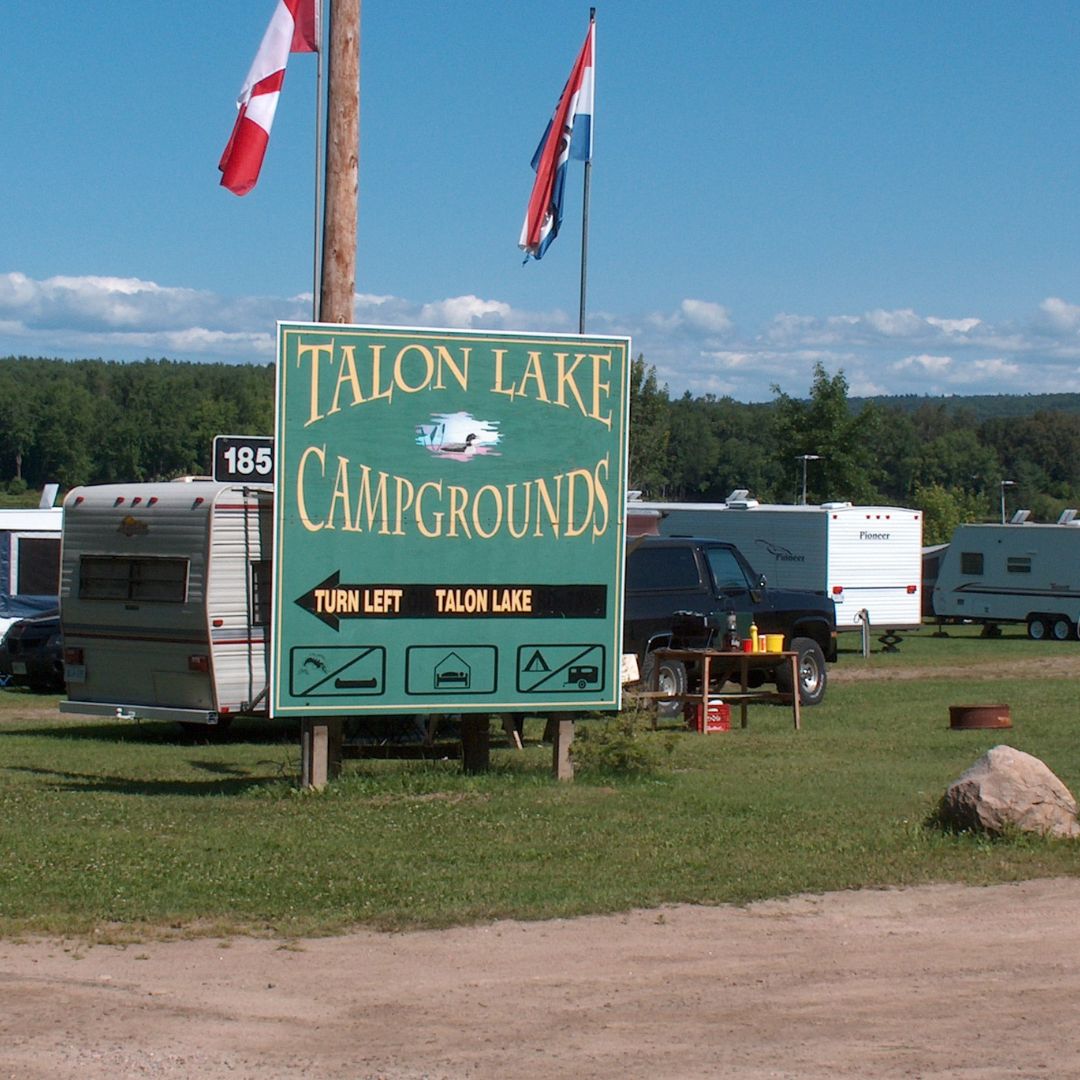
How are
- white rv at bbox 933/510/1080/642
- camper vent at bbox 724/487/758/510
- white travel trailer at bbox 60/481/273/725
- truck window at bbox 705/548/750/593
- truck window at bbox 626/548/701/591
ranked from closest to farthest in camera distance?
white travel trailer at bbox 60/481/273/725, truck window at bbox 626/548/701/591, truck window at bbox 705/548/750/593, camper vent at bbox 724/487/758/510, white rv at bbox 933/510/1080/642

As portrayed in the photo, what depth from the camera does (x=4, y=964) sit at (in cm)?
663

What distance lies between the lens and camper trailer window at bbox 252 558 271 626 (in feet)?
46.8

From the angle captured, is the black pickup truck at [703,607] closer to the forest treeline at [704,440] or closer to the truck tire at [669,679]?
the truck tire at [669,679]

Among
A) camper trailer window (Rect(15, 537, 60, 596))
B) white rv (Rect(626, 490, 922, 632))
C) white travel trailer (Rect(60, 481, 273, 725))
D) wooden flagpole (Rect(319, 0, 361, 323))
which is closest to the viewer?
wooden flagpole (Rect(319, 0, 361, 323))

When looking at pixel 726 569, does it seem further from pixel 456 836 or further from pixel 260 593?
pixel 456 836

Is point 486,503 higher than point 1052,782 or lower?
higher

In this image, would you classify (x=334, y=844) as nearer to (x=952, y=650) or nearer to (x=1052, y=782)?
(x=1052, y=782)

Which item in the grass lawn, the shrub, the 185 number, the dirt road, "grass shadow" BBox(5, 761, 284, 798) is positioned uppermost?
the 185 number

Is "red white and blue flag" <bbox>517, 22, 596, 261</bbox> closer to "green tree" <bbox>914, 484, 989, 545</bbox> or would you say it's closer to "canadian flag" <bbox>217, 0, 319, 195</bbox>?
"canadian flag" <bbox>217, 0, 319, 195</bbox>

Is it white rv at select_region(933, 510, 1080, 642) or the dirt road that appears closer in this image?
the dirt road

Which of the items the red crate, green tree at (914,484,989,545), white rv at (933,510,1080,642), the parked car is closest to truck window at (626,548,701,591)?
the red crate

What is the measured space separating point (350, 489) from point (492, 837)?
275 cm

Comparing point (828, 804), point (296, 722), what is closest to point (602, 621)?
point (828, 804)

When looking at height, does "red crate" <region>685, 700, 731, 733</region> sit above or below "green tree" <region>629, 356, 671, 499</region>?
below
